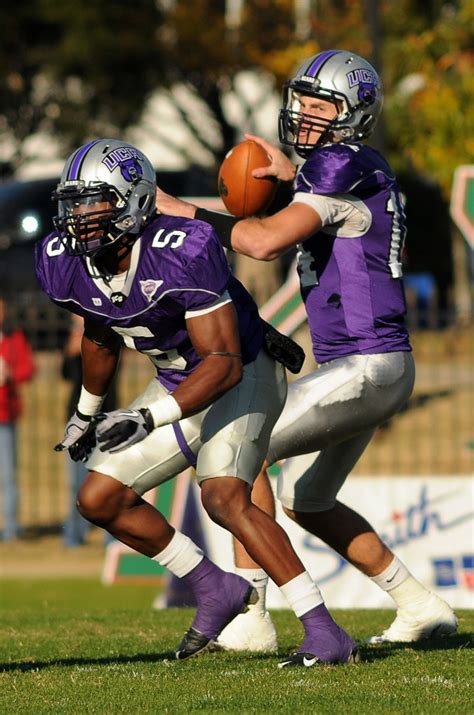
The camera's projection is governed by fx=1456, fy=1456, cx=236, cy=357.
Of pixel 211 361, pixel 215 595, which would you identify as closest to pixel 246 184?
pixel 211 361

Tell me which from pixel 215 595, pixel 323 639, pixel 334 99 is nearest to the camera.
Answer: pixel 323 639

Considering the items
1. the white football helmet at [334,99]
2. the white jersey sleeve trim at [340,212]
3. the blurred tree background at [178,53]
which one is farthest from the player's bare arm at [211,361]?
the blurred tree background at [178,53]

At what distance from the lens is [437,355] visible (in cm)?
1408

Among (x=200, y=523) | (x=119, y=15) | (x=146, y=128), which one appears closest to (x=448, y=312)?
(x=200, y=523)

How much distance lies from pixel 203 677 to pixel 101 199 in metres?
1.65

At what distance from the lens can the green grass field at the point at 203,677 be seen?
438cm

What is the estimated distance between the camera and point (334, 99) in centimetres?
555

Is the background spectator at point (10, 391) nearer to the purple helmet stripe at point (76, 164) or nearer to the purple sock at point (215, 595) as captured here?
the purple sock at point (215, 595)

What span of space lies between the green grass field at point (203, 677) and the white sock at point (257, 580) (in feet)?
0.65

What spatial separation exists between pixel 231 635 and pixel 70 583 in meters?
5.65

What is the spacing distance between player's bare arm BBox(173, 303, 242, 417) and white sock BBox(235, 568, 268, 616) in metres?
1.01

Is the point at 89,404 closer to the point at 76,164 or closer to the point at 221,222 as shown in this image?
the point at 221,222

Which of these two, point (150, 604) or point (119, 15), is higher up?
point (119, 15)

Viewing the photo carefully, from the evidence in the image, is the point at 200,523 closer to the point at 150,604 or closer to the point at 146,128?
the point at 150,604
